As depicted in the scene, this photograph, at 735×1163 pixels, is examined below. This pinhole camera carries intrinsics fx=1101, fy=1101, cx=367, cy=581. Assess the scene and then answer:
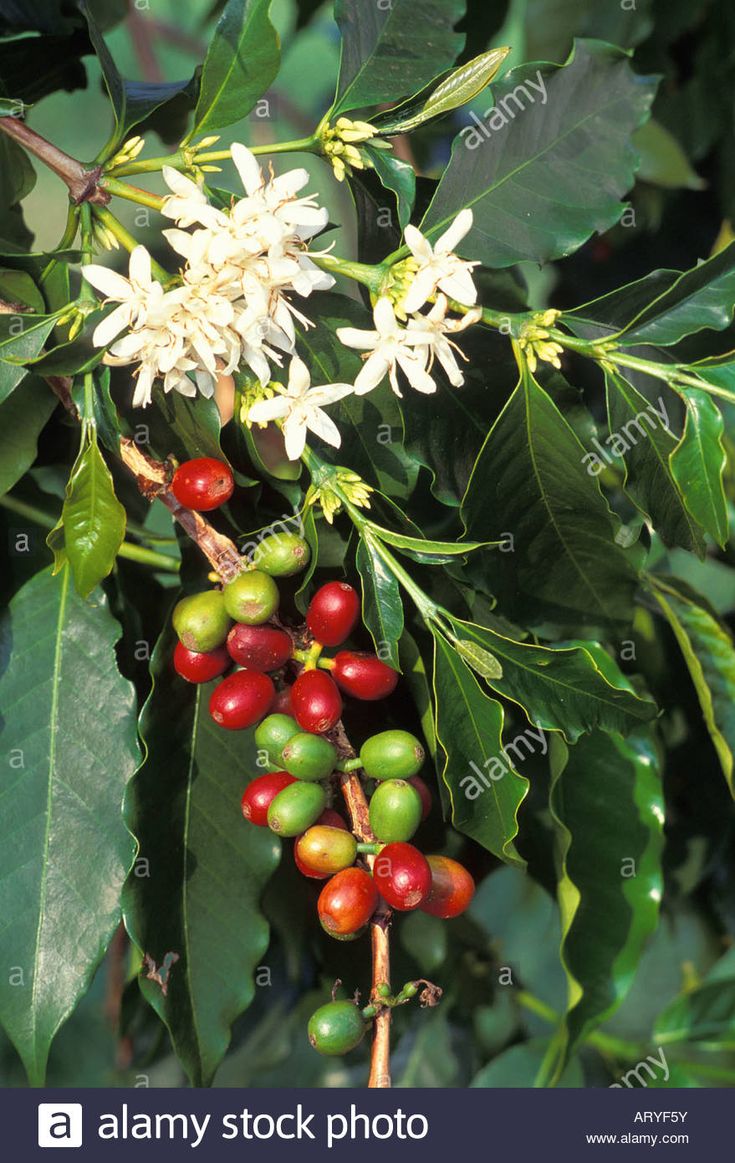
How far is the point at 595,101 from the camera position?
715 millimetres

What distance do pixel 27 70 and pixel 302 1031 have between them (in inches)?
35.7

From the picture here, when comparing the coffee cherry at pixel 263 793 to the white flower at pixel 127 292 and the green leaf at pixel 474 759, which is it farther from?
the white flower at pixel 127 292

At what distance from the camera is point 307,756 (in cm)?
60

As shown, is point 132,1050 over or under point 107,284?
under

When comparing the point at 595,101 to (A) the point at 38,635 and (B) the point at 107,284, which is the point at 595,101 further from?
(A) the point at 38,635

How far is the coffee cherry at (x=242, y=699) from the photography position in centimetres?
64

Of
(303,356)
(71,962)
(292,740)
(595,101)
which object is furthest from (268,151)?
(71,962)

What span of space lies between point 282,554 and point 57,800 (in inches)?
9.6

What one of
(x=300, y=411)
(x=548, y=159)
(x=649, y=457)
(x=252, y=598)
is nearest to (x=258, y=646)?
(x=252, y=598)

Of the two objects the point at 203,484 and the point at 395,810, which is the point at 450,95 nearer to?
the point at 203,484

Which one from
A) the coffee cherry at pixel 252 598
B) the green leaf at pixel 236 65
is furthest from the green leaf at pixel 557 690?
the green leaf at pixel 236 65

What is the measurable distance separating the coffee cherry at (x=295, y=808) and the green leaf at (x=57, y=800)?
0.47 ft

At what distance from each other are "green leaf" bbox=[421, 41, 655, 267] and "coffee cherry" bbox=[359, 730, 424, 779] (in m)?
0.30

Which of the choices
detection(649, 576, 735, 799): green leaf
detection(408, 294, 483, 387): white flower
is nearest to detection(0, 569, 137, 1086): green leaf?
detection(408, 294, 483, 387): white flower
